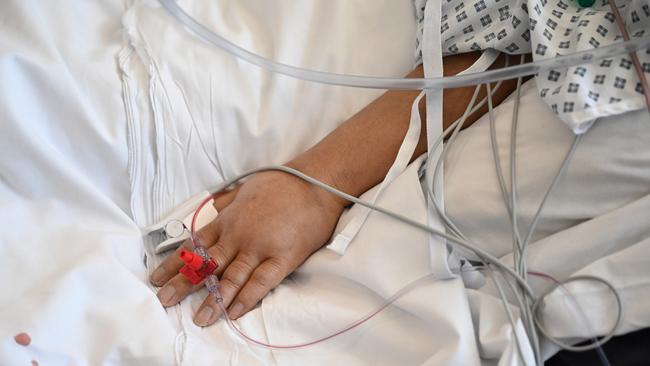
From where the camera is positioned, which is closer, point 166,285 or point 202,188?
point 166,285

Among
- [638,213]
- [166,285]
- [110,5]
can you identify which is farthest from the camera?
[110,5]

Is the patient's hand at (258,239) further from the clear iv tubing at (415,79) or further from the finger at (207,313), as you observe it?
the clear iv tubing at (415,79)

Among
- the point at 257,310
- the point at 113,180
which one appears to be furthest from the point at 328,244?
the point at 113,180

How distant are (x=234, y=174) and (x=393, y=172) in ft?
0.84

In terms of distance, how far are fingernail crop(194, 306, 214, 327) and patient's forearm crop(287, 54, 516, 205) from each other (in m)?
0.25

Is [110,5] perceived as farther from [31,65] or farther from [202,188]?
[202,188]

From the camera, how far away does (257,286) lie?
0.81 metres

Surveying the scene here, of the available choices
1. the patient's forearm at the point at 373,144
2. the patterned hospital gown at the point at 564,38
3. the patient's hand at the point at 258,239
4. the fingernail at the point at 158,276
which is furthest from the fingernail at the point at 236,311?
the patterned hospital gown at the point at 564,38

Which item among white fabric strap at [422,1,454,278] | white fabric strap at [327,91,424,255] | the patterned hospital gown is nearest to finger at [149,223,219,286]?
white fabric strap at [327,91,424,255]

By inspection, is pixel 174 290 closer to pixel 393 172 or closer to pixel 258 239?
Answer: pixel 258 239

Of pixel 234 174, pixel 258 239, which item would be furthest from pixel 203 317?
pixel 234 174

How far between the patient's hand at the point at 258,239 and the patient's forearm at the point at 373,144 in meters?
0.04

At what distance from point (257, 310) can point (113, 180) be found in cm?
28

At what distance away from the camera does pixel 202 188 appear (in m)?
0.93
